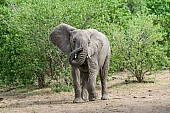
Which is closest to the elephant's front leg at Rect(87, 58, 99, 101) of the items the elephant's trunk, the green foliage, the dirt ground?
the dirt ground

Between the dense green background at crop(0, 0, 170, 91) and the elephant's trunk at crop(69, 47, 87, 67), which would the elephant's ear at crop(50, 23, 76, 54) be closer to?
the elephant's trunk at crop(69, 47, 87, 67)

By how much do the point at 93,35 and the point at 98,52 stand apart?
46cm

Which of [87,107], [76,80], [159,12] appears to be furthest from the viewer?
[159,12]

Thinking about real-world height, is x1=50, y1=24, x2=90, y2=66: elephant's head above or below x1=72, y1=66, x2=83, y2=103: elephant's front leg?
above

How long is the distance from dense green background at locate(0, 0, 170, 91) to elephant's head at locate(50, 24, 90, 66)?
2.17 metres

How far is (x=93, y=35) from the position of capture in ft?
39.3

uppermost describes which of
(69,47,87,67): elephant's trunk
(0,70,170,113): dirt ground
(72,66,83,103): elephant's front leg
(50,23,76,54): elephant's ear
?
(50,23,76,54): elephant's ear

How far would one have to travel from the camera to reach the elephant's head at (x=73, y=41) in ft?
36.8

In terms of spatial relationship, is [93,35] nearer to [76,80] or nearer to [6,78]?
[76,80]

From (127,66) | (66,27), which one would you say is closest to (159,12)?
(127,66)

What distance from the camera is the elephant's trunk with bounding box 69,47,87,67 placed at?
36.7 feet

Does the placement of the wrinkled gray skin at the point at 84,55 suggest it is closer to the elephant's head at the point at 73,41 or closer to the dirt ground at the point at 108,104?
the elephant's head at the point at 73,41

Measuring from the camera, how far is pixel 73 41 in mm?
11617

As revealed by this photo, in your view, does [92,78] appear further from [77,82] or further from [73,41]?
[73,41]
